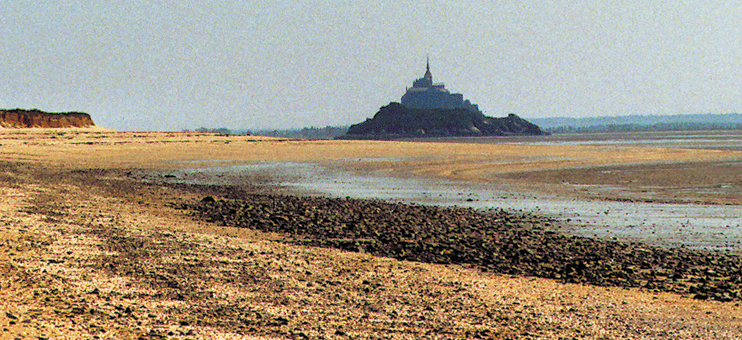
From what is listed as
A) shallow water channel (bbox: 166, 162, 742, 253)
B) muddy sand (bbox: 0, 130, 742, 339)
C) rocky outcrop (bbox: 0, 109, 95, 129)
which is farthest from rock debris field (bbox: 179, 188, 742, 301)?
rocky outcrop (bbox: 0, 109, 95, 129)

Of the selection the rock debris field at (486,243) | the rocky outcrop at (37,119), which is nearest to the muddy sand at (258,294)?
the rock debris field at (486,243)

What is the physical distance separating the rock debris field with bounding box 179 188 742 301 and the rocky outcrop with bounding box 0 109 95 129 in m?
118

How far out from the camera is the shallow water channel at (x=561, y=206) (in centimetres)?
1742

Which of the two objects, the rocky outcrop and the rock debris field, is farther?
the rocky outcrop

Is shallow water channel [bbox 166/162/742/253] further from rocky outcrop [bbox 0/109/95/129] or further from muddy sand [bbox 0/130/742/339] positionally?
rocky outcrop [bbox 0/109/95/129]

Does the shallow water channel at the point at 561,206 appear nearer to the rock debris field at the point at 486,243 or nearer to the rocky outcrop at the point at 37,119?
the rock debris field at the point at 486,243

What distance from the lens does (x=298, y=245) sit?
50.8ft

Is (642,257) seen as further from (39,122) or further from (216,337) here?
(39,122)

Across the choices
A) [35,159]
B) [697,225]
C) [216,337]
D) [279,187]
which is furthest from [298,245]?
[35,159]

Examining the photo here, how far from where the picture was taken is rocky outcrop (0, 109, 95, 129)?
124938 millimetres

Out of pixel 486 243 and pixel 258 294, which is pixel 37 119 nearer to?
pixel 486 243

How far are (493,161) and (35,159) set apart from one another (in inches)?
1234

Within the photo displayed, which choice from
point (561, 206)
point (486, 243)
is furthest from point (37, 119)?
point (486, 243)

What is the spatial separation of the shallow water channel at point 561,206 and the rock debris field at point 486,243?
1.18 meters
